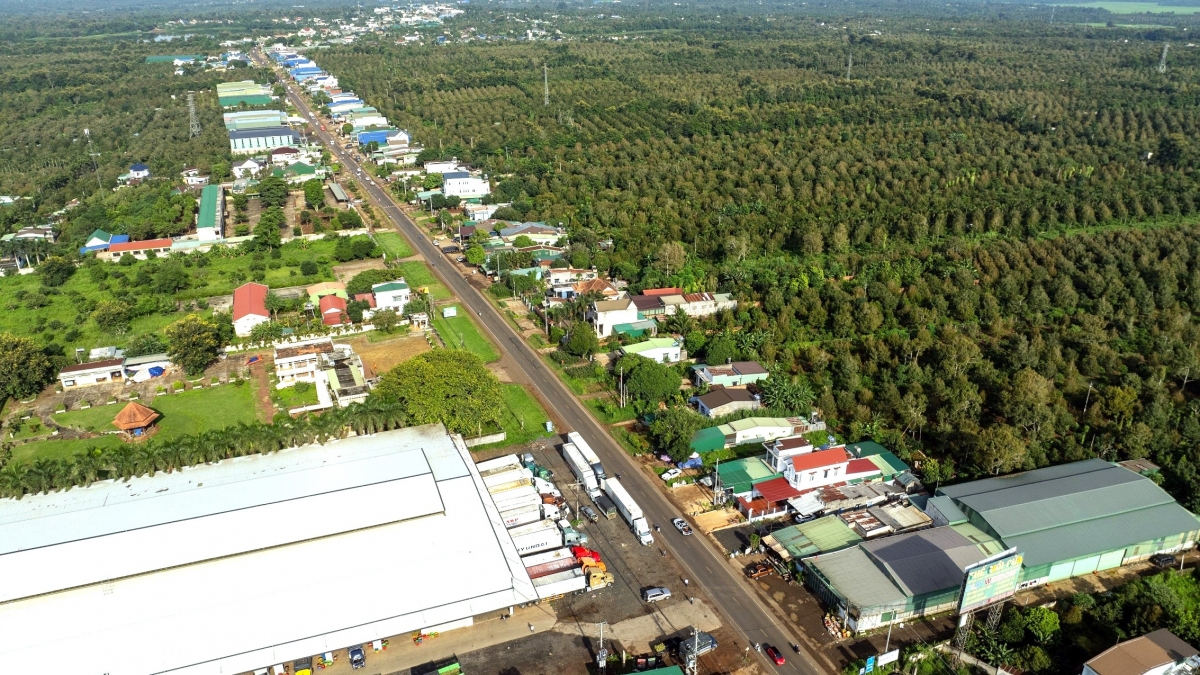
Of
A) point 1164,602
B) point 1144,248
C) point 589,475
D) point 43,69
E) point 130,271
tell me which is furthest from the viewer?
point 43,69

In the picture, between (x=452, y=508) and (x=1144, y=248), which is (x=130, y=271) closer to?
(x=452, y=508)

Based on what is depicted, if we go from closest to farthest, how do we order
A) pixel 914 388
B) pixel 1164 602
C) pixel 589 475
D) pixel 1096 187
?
pixel 1164 602, pixel 589 475, pixel 914 388, pixel 1096 187

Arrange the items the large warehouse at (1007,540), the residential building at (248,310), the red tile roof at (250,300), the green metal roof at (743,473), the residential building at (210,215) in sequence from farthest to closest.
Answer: the residential building at (210,215)
the red tile roof at (250,300)
the residential building at (248,310)
the green metal roof at (743,473)
the large warehouse at (1007,540)

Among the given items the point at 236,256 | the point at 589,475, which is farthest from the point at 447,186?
the point at 589,475

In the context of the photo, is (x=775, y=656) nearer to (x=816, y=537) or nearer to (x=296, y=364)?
(x=816, y=537)

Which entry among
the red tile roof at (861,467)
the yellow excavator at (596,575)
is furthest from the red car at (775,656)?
the red tile roof at (861,467)

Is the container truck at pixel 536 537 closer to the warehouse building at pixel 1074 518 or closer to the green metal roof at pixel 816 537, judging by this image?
the green metal roof at pixel 816 537
